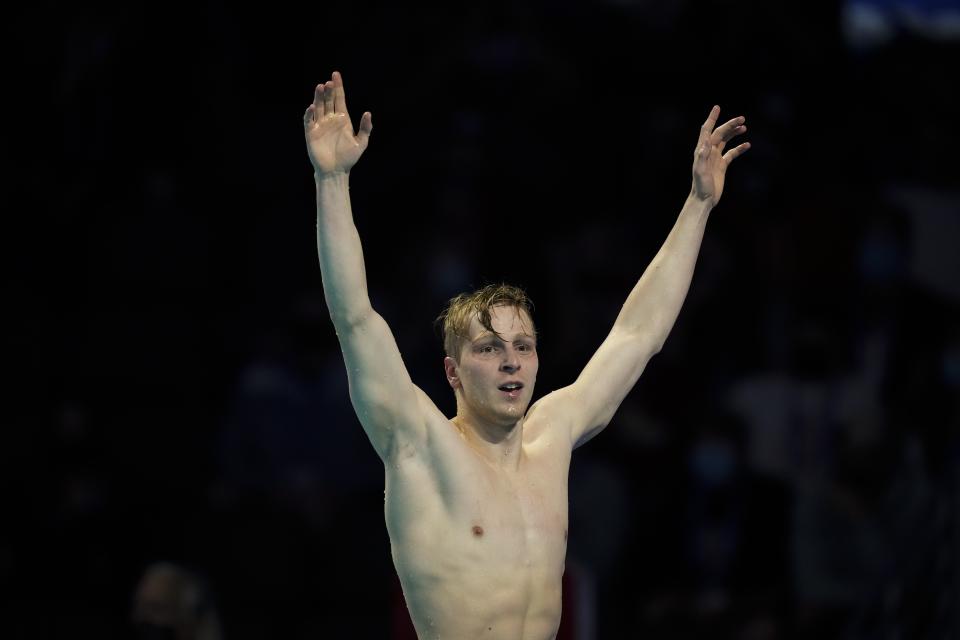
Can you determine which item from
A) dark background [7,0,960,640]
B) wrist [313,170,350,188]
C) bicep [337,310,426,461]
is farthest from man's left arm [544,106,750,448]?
dark background [7,0,960,640]

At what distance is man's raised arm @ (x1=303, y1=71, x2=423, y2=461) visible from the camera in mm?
4375

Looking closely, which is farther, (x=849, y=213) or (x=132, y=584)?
(x=849, y=213)

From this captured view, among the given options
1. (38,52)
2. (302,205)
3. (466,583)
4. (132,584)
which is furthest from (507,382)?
(38,52)

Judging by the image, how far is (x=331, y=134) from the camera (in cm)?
452

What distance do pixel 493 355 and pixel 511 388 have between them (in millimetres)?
118

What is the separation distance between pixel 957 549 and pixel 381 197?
4734 mm

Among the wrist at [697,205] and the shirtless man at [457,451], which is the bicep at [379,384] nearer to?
the shirtless man at [457,451]

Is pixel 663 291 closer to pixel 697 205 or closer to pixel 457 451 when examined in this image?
pixel 697 205

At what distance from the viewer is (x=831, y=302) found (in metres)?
9.80

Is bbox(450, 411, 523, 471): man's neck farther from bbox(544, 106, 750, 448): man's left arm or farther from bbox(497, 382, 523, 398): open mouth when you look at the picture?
bbox(544, 106, 750, 448): man's left arm

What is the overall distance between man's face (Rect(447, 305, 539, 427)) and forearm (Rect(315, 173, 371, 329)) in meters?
0.45

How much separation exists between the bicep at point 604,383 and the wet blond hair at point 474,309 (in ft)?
1.17

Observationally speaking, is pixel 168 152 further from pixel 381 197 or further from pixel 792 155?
pixel 792 155

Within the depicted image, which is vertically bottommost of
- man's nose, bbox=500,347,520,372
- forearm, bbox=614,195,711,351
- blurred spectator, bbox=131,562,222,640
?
blurred spectator, bbox=131,562,222,640
